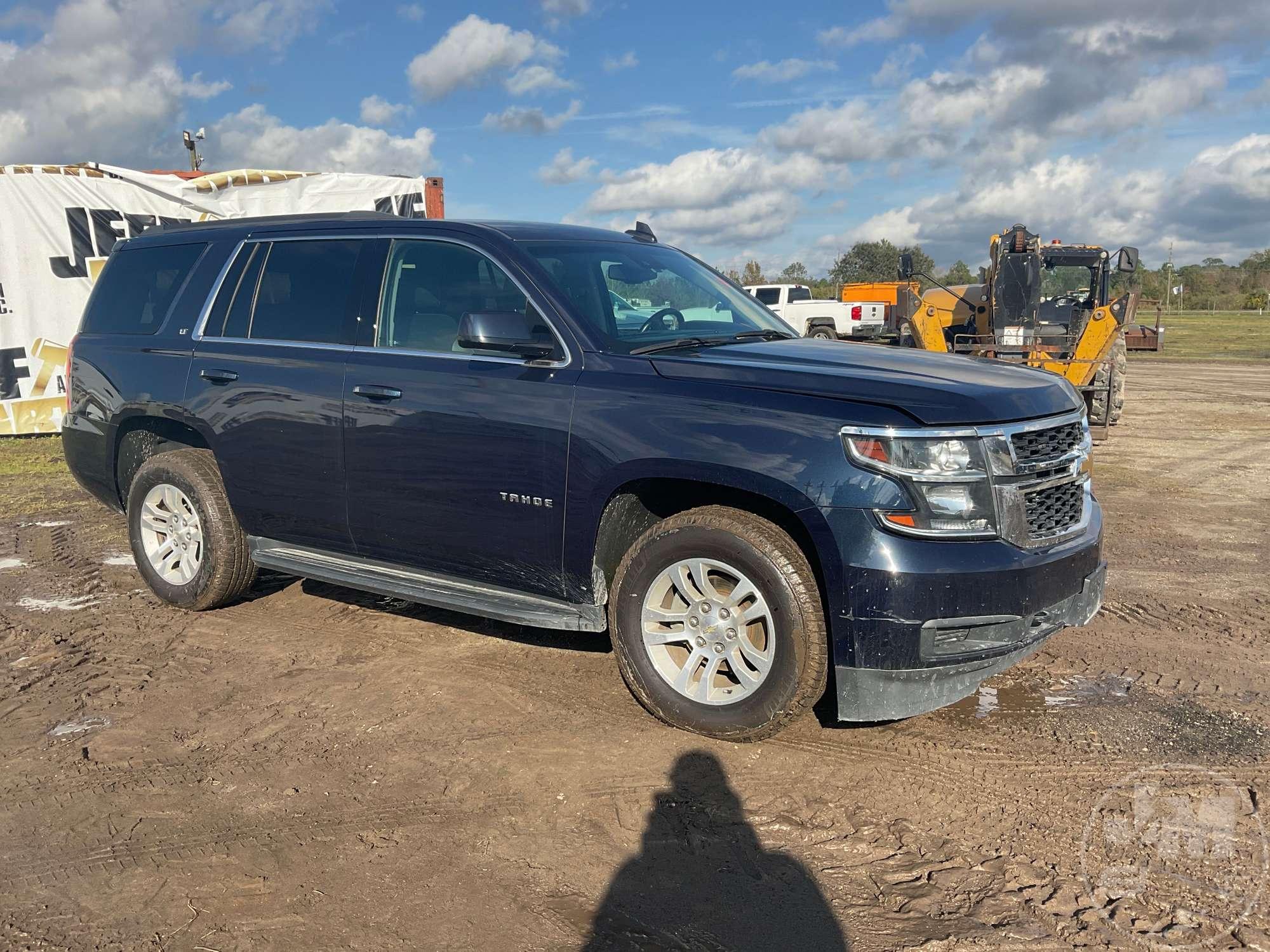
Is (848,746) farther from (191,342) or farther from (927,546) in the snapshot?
(191,342)

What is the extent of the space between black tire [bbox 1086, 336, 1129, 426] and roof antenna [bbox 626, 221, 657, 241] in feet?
29.7

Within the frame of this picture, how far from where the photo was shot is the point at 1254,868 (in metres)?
3.10

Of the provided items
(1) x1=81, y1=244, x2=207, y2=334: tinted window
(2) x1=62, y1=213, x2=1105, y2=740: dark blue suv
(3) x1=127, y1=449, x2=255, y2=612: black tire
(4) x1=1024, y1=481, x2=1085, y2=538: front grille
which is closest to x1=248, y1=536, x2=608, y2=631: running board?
(2) x1=62, y1=213, x2=1105, y2=740: dark blue suv

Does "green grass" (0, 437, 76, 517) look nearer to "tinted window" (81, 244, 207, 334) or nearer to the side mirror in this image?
"tinted window" (81, 244, 207, 334)

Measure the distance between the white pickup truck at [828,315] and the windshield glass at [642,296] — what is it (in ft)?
71.0

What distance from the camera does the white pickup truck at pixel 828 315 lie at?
89.2 ft

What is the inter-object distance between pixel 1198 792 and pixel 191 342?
5.19 m

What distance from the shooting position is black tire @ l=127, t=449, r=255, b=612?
5547mm

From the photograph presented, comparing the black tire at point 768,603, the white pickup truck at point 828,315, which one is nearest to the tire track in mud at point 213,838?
the black tire at point 768,603

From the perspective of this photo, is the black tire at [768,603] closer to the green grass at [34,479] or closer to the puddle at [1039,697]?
the puddle at [1039,697]

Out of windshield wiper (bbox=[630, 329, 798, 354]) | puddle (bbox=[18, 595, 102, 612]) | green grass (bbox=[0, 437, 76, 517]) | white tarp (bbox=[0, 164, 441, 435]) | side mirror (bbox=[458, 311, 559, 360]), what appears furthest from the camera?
white tarp (bbox=[0, 164, 441, 435])

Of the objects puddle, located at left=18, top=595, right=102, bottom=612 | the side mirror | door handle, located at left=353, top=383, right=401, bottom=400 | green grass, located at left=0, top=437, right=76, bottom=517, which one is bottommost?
puddle, located at left=18, top=595, right=102, bottom=612
